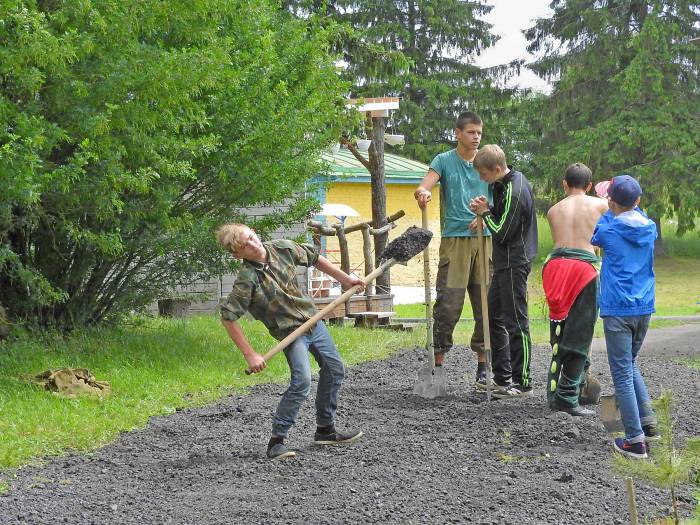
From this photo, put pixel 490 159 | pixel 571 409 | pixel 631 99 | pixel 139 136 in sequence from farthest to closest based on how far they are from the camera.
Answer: pixel 631 99, pixel 139 136, pixel 490 159, pixel 571 409

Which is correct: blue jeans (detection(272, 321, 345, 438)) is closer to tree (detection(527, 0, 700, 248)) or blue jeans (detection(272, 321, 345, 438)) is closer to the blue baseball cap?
the blue baseball cap

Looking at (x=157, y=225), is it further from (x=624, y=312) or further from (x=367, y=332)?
(x=624, y=312)

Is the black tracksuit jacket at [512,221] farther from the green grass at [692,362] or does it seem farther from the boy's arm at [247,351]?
the green grass at [692,362]

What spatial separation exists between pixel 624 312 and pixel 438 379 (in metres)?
2.47

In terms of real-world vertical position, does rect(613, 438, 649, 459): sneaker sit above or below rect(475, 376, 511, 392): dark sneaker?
above

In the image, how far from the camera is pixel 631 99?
34.8 meters

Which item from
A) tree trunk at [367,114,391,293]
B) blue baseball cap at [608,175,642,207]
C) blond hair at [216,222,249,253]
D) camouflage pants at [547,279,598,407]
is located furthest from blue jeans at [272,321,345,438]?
tree trunk at [367,114,391,293]

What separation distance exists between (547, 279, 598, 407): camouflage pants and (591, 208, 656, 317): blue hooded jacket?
91 cm

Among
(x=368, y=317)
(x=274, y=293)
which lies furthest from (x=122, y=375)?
(x=368, y=317)

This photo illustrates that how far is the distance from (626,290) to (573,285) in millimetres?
987

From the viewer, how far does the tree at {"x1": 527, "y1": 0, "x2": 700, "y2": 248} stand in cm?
3394

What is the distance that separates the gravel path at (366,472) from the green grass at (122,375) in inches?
13.5

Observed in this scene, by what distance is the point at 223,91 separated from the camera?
31.7 feet

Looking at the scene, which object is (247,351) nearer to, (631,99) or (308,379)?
(308,379)
